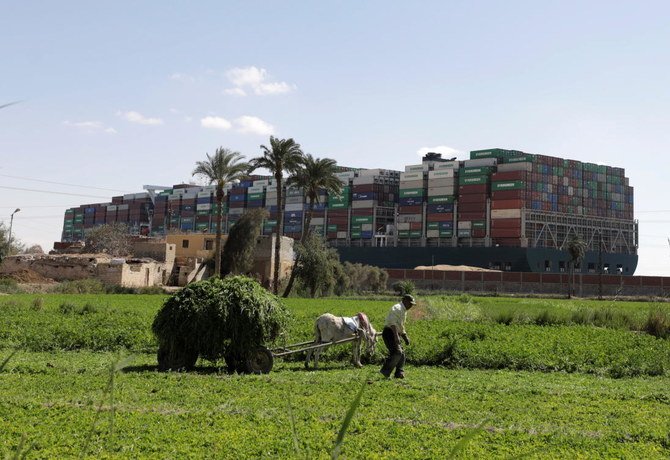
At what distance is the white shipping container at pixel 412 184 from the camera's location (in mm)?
118750

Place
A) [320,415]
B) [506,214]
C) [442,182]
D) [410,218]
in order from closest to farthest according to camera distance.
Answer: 1. [320,415]
2. [506,214]
3. [442,182]
4. [410,218]

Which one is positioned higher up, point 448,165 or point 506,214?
point 448,165

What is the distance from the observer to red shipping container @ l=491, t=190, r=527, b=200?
104m

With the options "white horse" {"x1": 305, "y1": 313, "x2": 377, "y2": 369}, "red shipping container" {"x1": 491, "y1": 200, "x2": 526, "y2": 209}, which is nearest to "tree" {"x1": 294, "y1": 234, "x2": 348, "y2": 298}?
"white horse" {"x1": 305, "y1": 313, "x2": 377, "y2": 369}

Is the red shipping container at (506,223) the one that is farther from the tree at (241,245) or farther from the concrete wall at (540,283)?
the tree at (241,245)

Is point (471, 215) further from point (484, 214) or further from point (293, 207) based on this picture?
point (293, 207)

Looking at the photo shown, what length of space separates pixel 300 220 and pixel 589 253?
54.6 meters

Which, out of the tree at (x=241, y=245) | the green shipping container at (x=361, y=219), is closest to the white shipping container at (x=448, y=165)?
the green shipping container at (x=361, y=219)

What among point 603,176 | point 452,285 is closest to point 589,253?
point 603,176

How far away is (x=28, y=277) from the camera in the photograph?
53.3m

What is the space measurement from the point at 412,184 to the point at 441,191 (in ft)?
24.4

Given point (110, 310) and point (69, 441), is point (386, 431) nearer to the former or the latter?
point (69, 441)

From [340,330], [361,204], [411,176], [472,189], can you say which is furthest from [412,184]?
[340,330]

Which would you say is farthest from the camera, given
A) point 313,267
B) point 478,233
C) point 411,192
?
point 411,192
